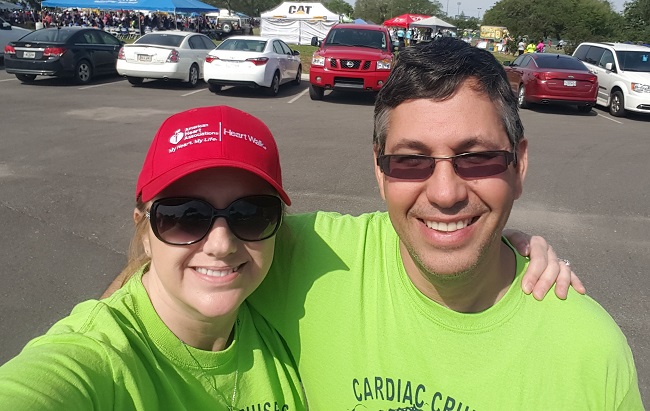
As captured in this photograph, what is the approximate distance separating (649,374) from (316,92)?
12.6 meters

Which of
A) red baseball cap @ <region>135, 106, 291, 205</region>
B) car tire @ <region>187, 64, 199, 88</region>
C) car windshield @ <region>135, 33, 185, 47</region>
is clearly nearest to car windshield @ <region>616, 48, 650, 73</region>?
car tire @ <region>187, 64, 199, 88</region>

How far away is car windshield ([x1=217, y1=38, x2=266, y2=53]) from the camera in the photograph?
15.6m

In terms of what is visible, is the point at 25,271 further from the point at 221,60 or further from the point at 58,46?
the point at 58,46

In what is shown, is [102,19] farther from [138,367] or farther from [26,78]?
[138,367]

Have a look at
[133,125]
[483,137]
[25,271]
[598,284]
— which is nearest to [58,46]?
[133,125]

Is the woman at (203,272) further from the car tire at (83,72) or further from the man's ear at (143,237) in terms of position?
the car tire at (83,72)

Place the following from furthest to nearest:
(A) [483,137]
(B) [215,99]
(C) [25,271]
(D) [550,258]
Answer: (B) [215,99]
(C) [25,271]
(D) [550,258]
(A) [483,137]

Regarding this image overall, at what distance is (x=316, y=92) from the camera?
49.5ft

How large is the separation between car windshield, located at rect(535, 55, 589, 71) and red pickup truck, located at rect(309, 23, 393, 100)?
438 cm

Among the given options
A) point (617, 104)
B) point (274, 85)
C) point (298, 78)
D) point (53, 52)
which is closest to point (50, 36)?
point (53, 52)

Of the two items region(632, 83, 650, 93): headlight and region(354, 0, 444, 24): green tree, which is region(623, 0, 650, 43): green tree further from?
region(354, 0, 444, 24): green tree

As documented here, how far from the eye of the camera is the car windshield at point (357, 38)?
15.0 m

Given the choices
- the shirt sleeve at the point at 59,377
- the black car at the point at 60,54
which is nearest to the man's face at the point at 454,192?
the shirt sleeve at the point at 59,377

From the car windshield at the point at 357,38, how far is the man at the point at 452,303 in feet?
44.9
